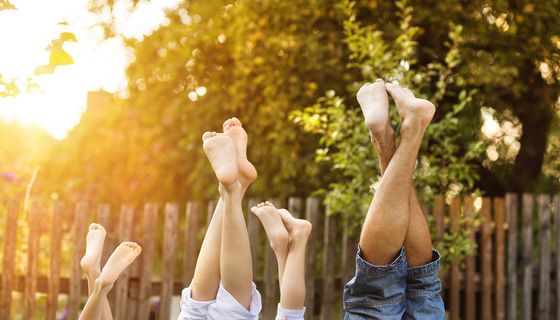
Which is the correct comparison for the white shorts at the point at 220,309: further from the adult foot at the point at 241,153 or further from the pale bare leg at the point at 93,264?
the adult foot at the point at 241,153

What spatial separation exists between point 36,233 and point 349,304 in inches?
137

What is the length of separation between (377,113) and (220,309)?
95 cm

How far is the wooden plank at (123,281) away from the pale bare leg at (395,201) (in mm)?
3307

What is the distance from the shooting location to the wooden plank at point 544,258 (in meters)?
6.11

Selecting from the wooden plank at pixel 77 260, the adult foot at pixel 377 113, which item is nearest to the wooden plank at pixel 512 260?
the wooden plank at pixel 77 260

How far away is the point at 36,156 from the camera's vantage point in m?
10.5

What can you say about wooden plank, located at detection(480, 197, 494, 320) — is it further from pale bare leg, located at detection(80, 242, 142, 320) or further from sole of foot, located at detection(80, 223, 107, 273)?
pale bare leg, located at detection(80, 242, 142, 320)

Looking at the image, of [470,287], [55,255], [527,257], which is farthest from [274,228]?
[527,257]

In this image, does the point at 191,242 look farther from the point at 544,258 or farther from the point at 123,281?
the point at 544,258

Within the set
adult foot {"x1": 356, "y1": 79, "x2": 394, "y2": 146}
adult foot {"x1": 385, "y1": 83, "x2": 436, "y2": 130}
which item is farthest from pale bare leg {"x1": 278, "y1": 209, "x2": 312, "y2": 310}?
adult foot {"x1": 385, "y1": 83, "x2": 436, "y2": 130}

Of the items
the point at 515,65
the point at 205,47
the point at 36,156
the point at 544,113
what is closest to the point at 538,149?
→ the point at 544,113

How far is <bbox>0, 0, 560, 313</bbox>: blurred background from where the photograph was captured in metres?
5.57

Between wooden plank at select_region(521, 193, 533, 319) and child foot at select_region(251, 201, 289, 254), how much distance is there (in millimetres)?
3736

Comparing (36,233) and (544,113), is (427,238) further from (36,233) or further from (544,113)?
(544,113)
